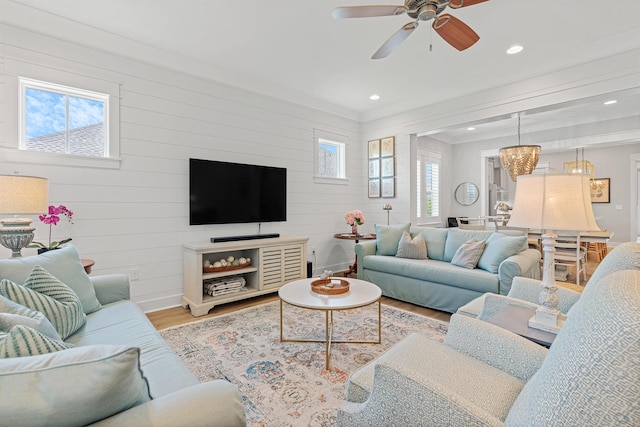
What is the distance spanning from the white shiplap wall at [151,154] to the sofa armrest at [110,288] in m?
0.98

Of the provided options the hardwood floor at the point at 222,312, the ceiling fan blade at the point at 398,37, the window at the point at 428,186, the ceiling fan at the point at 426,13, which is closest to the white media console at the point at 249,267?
the hardwood floor at the point at 222,312

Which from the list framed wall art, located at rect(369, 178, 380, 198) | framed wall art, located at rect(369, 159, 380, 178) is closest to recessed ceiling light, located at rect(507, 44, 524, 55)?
framed wall art, located at rect(369, 159, 380, 178)

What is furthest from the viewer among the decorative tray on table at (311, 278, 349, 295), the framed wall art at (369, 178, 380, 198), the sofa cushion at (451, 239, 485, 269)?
the framed wall art at (369, 178, 380, 198)

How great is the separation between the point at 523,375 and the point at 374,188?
4373 millimetres

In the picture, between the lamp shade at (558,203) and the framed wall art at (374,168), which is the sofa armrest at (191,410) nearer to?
the lamp shade at (558,203)

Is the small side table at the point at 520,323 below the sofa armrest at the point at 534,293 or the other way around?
below

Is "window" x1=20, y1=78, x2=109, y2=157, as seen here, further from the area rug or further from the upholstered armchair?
the upholstered armchair

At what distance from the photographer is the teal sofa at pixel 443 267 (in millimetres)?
2968

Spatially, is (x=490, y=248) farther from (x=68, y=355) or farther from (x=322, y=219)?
(x=68, y=355)

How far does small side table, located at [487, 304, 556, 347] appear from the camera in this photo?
145 cm

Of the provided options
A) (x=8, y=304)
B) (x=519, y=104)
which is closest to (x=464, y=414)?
(x=8, y=304)

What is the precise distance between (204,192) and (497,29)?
3556 millimetres

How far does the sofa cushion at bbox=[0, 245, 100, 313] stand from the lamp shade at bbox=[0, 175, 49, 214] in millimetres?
425

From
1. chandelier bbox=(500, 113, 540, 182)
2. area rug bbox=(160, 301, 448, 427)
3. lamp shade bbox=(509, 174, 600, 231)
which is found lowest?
area rug bbox=(160, 301, 448, 427)
